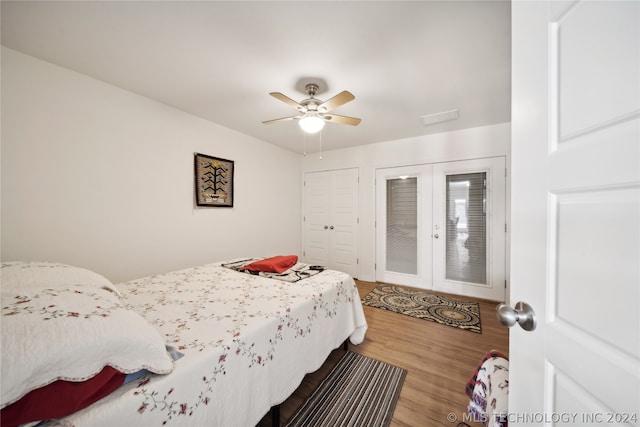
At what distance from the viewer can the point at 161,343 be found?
34.8 inches

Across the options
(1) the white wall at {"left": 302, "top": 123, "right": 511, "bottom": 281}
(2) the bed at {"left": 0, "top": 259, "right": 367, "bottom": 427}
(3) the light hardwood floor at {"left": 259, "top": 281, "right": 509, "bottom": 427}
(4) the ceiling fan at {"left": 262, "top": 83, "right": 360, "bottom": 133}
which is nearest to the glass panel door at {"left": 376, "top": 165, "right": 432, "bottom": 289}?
(1) the white wall at {"left": 302, "top": 123, "right": 511, "bottom": 281}

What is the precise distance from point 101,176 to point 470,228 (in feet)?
14.6

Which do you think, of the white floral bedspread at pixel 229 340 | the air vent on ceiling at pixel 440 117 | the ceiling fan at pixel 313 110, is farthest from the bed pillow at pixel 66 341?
the air vent on ceiling at pixel 440 117

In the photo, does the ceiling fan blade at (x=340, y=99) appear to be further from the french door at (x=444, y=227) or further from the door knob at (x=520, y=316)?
the french door at (x=444, y=227)

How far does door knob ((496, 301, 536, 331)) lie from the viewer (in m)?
0.62

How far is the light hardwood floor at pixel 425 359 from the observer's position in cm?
142

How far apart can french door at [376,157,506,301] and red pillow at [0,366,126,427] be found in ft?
→ 12.0

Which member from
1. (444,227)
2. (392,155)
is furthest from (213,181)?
Answer: (444,227)

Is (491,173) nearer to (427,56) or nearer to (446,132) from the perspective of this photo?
(446,132)

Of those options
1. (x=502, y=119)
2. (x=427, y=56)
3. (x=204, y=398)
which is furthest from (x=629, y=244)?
(x=502, y=119)

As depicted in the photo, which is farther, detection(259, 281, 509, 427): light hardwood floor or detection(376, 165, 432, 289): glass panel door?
detection(376, 165, 432, 289): glass panel door

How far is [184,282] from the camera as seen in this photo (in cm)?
186

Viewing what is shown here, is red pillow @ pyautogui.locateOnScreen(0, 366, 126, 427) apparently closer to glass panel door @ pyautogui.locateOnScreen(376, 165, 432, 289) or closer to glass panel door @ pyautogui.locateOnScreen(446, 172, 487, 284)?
glass panel door @ pyautogui.locateOnScreen(376, 165, 432, 289)

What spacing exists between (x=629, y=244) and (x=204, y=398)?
1343 mm
